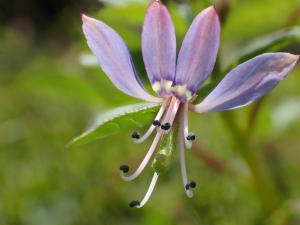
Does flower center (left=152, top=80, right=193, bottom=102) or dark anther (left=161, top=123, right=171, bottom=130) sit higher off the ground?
flower center (left=152, top=80, right=193, bottom=102)

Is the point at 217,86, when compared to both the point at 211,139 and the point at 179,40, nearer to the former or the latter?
the point at 179,40

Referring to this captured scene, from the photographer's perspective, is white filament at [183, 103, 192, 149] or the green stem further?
the green stem

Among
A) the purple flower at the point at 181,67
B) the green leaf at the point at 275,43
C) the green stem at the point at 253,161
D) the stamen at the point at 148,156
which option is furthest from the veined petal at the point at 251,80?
the green stem at the point at 253,161

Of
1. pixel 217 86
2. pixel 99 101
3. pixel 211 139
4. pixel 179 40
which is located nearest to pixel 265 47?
pixel 217 86

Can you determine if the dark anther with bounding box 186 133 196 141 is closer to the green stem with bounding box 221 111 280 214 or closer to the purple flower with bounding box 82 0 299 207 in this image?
the purple flower with bounding box 82 0 299 207

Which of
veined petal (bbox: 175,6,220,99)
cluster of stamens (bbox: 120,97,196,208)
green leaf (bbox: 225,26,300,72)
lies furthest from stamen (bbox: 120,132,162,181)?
green leaf (bbox: 225,26,300,72)

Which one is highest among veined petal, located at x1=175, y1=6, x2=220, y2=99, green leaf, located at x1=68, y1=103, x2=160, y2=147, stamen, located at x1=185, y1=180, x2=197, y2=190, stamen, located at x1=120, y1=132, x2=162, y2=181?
veined petal, located at x1=175, y1=6, x2=220, y2=99
